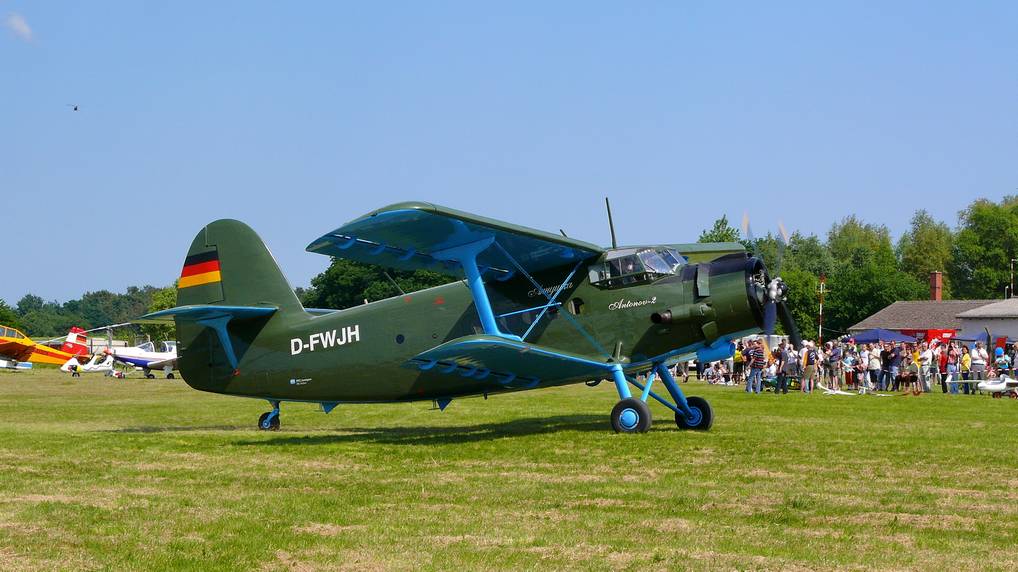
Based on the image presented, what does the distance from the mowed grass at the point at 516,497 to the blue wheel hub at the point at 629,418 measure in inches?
13.5

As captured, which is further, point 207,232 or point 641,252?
point 207,232

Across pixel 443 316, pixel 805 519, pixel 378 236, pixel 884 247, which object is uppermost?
pixel 884 247

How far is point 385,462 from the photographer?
40.1 feet

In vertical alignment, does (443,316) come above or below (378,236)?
below

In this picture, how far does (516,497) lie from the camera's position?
9.32 metres

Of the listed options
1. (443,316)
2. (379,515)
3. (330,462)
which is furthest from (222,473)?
(443,316)

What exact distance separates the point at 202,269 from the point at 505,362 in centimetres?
617

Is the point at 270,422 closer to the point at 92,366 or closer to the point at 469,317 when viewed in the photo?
the point at 469,317

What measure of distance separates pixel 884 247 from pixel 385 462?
119972 millimetres

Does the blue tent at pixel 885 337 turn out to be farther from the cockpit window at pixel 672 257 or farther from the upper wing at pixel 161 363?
the upper wing at pixel 161 363

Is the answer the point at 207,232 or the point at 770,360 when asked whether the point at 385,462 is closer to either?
the point at 207,232

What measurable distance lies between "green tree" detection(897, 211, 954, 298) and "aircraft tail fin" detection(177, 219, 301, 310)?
116 meters

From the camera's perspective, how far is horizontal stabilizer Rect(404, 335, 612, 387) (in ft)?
45.1

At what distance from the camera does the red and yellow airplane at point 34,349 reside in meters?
59.2
